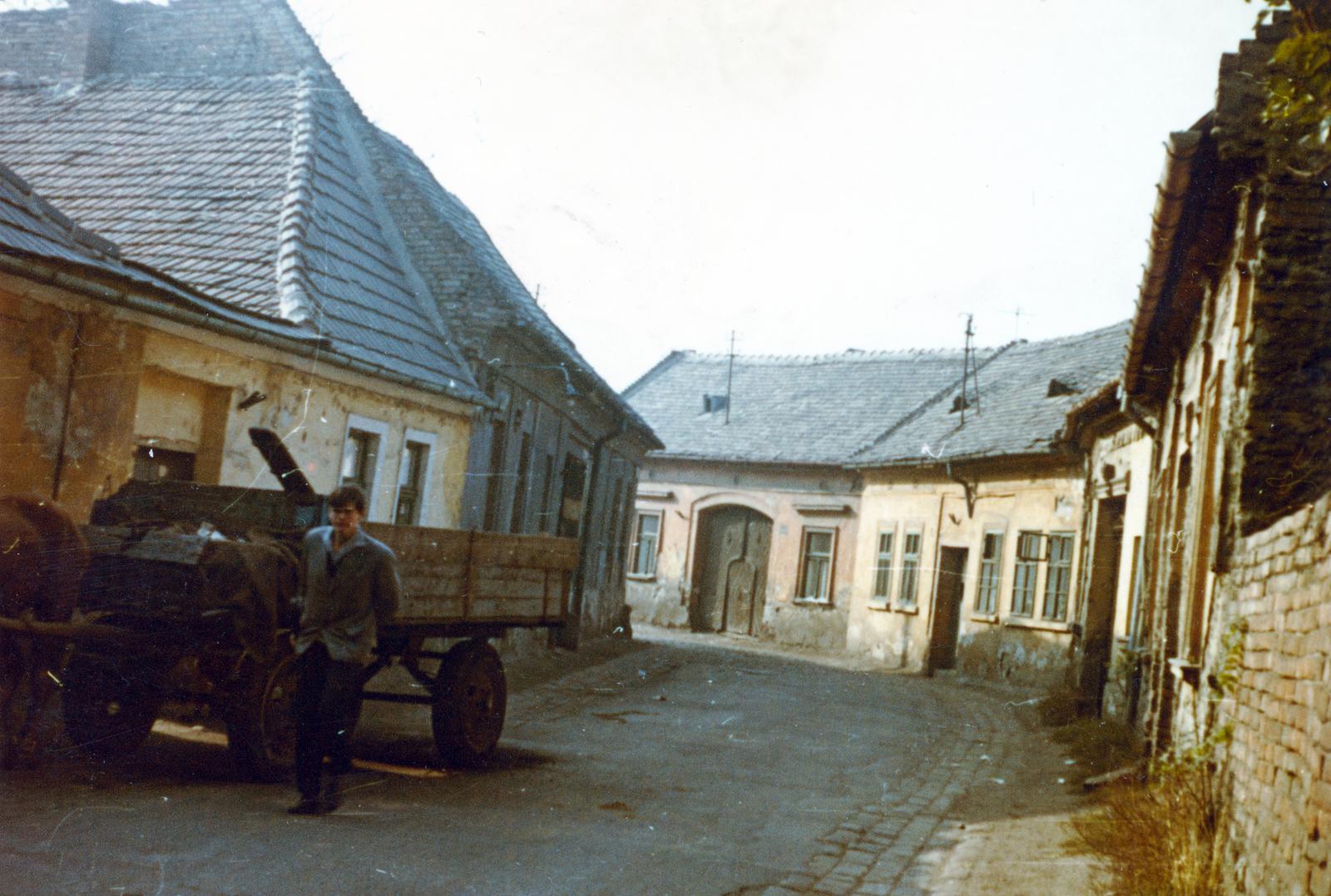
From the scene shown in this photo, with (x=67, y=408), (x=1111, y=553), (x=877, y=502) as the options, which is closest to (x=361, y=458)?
(x=67, y=408)

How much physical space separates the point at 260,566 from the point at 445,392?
25.2 ft

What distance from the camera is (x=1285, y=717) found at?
5418 millimetres

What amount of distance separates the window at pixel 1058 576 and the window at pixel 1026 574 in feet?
1.49

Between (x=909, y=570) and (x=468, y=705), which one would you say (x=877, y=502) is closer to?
(x=909, y=570)

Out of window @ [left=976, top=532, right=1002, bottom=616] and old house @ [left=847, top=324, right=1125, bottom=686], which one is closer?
old house @ [left=847, top=324, right=1125, bottom=686]

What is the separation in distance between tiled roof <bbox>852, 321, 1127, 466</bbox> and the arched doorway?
12.8 ft

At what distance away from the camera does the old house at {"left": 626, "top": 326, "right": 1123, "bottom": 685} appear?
2322 cm

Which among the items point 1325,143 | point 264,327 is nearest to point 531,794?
point 264,327

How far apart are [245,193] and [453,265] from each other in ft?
9.53

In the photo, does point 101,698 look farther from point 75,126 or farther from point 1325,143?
point 75,126

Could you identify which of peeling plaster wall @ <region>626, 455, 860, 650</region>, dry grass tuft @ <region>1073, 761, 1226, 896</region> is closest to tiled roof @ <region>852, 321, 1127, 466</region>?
peeling plaster wall @ <region>626, 455, 860, 650</region>

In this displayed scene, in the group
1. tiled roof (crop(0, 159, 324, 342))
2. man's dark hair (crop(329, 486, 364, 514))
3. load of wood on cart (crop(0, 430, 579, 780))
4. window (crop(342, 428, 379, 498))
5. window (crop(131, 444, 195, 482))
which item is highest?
tiled roof (crop(0, 159, 324, 342))

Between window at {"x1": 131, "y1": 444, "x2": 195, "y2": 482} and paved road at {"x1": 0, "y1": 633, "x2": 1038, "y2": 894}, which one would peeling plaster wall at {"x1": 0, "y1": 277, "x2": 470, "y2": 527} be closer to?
window at {"x1": 131, "y1": 444, "x2": 195, "y2": 482}

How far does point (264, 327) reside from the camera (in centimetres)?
1174
